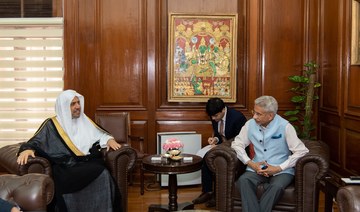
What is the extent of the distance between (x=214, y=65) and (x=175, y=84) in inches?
22.1

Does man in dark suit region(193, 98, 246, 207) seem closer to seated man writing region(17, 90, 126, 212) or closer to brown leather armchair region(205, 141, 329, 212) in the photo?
brown leather armchair region(205, 141, 329, 212)

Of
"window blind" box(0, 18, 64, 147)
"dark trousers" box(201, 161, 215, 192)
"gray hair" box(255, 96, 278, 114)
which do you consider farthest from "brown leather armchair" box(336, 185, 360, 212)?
"window blind" box(0, 18, 64, 147)

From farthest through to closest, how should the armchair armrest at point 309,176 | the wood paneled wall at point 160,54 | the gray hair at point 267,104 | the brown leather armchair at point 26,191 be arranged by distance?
the wood paneled wall at point 160,54 → the gray hair at point 267,104 → the armchair armrest at point 309,176 → the brown leather armchair at point 26,191

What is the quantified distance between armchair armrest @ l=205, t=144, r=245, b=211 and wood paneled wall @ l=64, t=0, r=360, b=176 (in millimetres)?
1813

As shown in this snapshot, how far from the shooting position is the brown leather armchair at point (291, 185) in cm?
339

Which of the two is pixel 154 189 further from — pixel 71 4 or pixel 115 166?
pixel 71 4

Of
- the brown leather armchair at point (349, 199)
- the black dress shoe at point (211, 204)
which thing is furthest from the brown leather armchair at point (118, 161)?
the brown leather armchair at point (349, 199)

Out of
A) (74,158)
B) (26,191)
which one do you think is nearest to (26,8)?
(74,158)

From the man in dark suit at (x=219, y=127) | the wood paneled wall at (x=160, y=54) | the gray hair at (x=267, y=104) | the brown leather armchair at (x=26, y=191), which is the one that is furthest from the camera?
the wood paneled wall at (x=160, y=54)

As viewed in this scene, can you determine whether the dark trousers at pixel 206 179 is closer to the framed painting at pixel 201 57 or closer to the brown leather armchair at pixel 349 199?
the framed painting at pixel 201 57

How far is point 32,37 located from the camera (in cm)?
541

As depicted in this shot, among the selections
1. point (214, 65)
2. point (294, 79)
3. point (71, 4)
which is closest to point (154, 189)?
point (214, 65)

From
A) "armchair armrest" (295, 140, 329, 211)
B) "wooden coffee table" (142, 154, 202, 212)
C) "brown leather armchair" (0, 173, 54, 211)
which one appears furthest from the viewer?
"wooden coffee table" (142, 154, 202, 212)

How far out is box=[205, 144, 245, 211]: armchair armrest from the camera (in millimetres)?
3564
